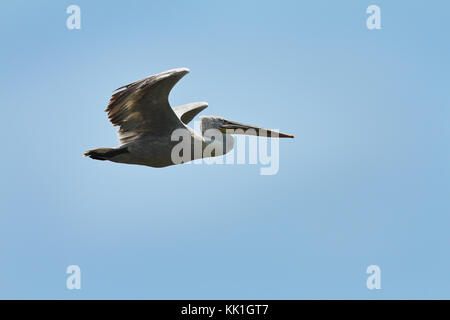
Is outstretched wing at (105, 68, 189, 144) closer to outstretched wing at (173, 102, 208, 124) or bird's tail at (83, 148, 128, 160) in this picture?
bird's tail at (83, 148, 128, 160)

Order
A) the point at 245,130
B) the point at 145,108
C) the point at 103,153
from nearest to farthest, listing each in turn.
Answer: the point at 145,108, the point at 103,153, the point at 245,130

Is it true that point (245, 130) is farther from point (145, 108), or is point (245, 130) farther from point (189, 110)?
point (145, 108)

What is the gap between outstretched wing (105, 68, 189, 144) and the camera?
426 inches

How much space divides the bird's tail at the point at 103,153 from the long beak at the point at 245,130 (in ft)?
7.39

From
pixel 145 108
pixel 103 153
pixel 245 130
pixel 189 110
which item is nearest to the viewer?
pixel 145 108

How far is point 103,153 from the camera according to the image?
457 inches

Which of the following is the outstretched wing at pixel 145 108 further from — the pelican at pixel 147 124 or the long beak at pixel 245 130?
the long beak at pixel 245 130

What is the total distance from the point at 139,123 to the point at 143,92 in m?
0.83

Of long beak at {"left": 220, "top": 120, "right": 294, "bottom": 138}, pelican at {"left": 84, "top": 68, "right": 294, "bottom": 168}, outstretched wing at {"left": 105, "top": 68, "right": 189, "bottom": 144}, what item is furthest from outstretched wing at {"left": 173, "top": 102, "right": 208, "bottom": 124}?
outstretched wing at {"left": 105, "top": 68, "right": 189, "bottom": 144}

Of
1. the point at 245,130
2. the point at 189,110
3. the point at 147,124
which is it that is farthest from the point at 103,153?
the point at 245,130

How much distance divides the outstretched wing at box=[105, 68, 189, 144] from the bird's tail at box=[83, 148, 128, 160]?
0.24 m

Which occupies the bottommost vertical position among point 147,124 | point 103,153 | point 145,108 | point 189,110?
point 103,153

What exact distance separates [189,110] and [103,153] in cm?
265
